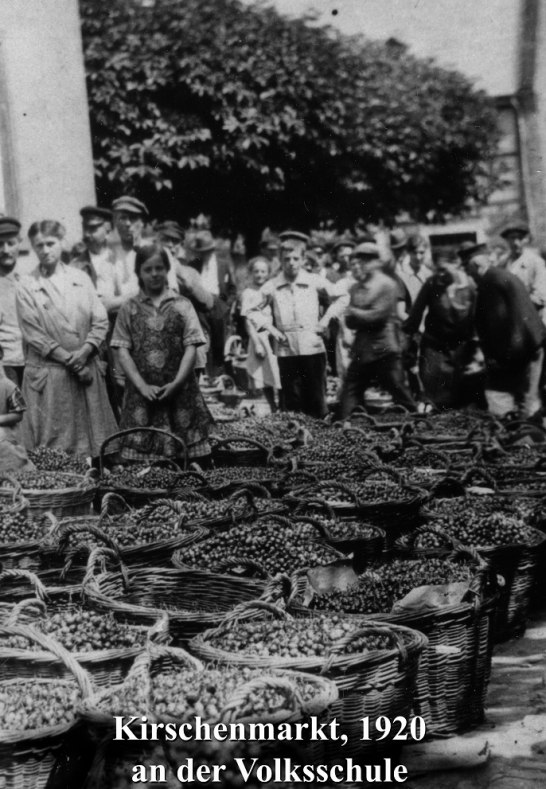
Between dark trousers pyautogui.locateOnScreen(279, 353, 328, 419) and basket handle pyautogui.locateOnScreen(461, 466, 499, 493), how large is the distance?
414cm

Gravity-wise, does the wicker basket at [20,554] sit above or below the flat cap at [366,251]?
below

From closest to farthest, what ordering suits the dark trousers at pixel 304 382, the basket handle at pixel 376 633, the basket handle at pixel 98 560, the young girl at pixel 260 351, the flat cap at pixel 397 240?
the basket handle at pixel 376 633 < the basket handle at pixel 98 560 < the dark trousers at pixel 304 382 < the young girl at pixel 260 351 < the flat cap at pixel 397 240

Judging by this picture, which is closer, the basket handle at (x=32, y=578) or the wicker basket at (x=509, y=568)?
the basket handle at (x=32, y=578)

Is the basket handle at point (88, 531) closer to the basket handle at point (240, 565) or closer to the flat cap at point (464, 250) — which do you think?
the basket handle at point (240, 565)

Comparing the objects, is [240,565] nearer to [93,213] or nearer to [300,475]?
[300,475]

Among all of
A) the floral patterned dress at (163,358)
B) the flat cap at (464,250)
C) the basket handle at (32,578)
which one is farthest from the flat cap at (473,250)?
the basket handle at (32,578)

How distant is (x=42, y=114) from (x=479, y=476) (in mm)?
4723

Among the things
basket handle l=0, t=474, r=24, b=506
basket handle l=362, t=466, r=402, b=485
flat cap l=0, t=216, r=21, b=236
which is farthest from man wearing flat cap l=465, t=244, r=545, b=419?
basket handle l=0, t=474, r=24, b=506

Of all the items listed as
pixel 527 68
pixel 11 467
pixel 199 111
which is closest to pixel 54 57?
pixel 11 467

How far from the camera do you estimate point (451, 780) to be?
120 inches

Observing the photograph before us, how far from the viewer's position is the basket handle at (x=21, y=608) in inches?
126

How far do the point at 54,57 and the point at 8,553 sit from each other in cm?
549

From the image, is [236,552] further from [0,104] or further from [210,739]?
[0,104]

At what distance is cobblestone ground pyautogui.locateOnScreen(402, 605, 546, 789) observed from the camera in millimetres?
3029
